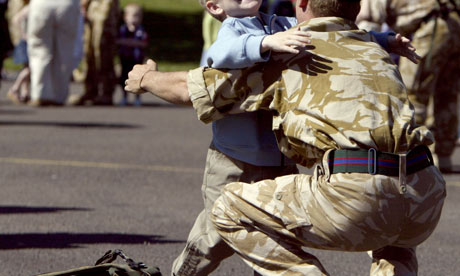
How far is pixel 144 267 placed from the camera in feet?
15.3

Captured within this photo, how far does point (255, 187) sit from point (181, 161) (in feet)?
23.9

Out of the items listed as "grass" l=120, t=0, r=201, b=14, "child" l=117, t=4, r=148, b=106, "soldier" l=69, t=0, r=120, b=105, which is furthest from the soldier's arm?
"grass" l=120, t=0, r=201, b=14

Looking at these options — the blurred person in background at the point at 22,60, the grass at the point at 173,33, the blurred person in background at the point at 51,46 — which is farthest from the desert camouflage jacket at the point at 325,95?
the grass at the point at 173,33

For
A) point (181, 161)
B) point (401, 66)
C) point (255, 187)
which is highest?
point (255, 187)

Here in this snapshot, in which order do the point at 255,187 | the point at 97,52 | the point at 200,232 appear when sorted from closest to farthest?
the point at 255,187
the point at 200,232
the point at 97,52

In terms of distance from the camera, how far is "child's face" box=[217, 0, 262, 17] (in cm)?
485

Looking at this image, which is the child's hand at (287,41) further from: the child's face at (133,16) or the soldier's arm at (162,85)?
the child's face at (133,16)

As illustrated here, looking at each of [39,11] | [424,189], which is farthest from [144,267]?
[39,11]

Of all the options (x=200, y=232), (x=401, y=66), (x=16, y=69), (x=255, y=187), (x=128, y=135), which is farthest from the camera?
(x=16, y=69)

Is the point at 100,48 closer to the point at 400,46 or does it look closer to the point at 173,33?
the point at 400,46

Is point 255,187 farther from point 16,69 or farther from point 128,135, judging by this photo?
point 16,69

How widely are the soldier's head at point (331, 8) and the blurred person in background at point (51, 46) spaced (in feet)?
43.0

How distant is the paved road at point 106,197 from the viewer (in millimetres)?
6932

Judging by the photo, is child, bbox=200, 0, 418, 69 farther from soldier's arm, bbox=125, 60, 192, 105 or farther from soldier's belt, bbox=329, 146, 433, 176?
soldier's belt, bbox=329, 146, 433, 176
